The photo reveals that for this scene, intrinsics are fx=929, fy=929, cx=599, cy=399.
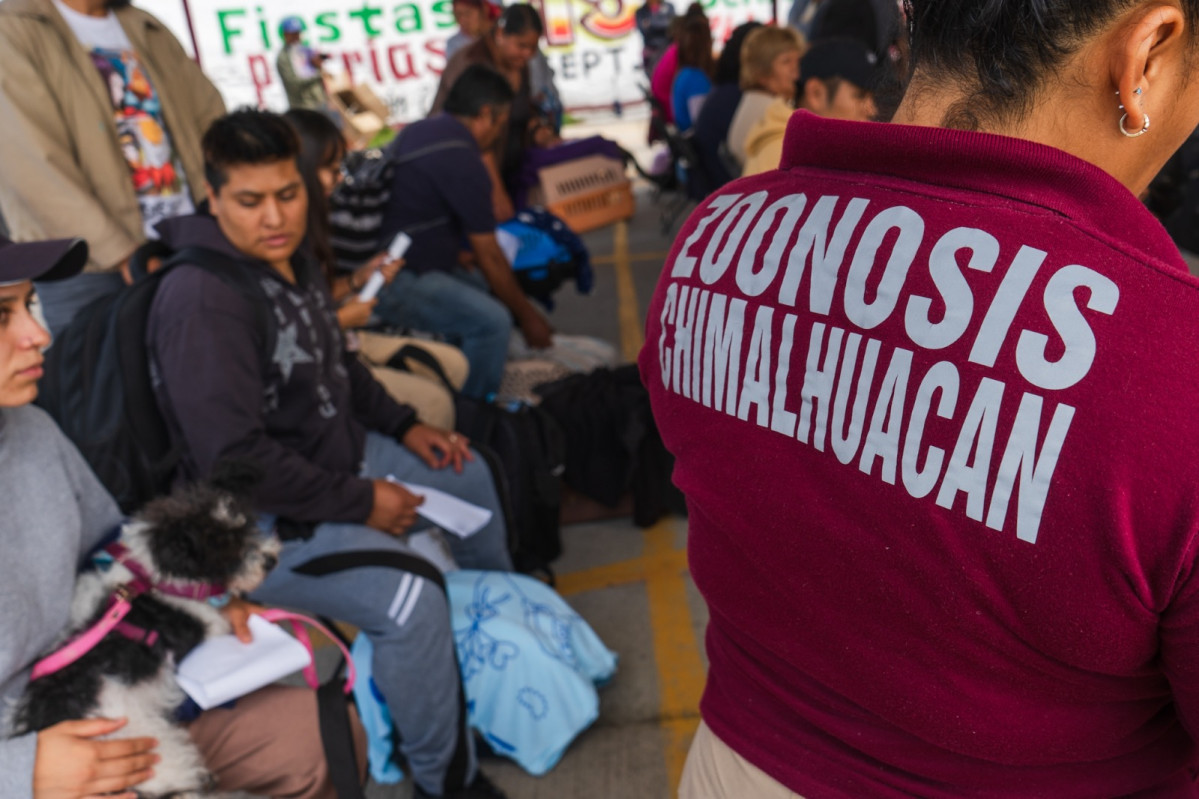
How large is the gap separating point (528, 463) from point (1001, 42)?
8.23 ft

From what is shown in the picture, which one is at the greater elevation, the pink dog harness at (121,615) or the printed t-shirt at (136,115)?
the printed t-shirt at (136,115)

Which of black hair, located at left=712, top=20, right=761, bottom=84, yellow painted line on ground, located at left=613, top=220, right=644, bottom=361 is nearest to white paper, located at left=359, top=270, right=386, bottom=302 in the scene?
yellow painted line on ground, located at left=613, top=220, right=644, bottom=361

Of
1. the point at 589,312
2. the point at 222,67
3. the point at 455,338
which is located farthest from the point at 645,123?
the point at 455,338

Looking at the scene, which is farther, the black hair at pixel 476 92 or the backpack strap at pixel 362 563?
the black hair at pixel 476 92

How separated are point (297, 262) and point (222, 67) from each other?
34.2 feet

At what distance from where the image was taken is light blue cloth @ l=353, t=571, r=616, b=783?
2.29m

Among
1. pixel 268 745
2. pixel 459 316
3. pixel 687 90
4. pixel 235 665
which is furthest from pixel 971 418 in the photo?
pixel 687 90

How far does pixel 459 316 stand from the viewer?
3.96 meters

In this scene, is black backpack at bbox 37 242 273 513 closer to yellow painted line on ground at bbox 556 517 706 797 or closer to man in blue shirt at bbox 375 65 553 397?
yellow painted line on ground at bbox 556 517 706 797

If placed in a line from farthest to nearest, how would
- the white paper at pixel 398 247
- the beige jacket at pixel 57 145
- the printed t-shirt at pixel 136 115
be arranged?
the white paper at pixel 398 247
the printed t-shirt at pixel 136 115
the beige jacket at pixel 57 145

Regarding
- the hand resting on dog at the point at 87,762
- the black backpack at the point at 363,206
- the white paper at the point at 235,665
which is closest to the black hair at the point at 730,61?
the black backpack at the point at 363,206

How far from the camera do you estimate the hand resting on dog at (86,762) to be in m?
1.42

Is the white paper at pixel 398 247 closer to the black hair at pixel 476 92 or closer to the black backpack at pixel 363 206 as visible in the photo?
the black backpack at pixel 363 206

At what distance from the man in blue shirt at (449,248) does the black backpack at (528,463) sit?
0.80 m
